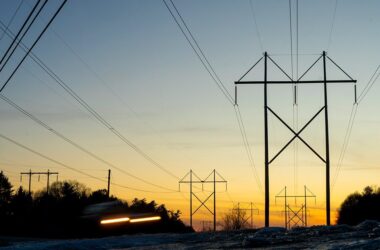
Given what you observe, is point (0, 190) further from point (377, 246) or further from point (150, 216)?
point (377, 246)

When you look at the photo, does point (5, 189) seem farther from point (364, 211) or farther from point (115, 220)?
point (115, 220)

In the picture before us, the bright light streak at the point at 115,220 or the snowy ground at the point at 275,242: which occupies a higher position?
the bright light streak at the point at 115,220

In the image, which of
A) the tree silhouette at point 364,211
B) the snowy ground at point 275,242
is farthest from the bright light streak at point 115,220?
the tree silhouette at point 364,211

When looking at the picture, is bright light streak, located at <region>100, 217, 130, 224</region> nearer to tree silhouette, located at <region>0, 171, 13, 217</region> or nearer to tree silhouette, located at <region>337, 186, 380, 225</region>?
tree silhouette, located at <region>337, 186, 380, 225</region>

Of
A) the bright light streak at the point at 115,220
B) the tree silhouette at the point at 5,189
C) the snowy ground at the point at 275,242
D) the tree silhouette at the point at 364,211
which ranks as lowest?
the snowy ground at the point at 275,242

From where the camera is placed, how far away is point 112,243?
23.2 metres

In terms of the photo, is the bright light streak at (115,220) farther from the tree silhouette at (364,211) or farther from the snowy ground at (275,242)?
the tree silhouette at (364,211)

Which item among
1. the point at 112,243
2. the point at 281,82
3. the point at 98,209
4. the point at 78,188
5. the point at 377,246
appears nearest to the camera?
the point at 377,246

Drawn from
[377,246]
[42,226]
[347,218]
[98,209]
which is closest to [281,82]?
[98,209]

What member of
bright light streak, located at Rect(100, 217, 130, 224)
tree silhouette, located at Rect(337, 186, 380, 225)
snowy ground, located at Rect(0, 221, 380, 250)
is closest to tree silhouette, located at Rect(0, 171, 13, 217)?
tree silhouette, located at Rect(337, 186, 380, 225)

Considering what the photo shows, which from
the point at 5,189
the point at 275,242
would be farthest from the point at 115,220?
the point at 5,189

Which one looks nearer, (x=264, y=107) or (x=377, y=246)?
(x=377, y=246)

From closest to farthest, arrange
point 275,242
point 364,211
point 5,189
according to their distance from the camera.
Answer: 1. point 275,242
2. point 364,211
3. point 5,189

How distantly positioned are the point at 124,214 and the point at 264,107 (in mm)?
10277
